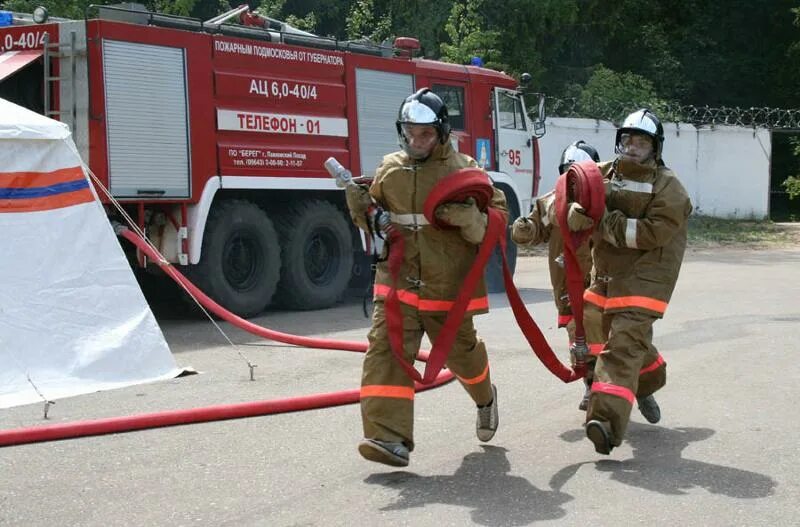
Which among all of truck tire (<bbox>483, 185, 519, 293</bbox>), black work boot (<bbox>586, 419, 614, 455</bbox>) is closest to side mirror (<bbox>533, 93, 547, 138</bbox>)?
truck tire (<bbox>483, 185, 519, 293</bbox>)

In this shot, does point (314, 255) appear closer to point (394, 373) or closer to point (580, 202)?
point (580, 202)

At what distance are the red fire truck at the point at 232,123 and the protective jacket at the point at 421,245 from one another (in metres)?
5.70

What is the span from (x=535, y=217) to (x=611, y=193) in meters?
0.64

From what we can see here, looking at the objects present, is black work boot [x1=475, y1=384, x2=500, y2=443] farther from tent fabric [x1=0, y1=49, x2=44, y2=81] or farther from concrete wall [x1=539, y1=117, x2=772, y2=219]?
concrete wall [x1=539, y1=117, x2=772, y2=219]

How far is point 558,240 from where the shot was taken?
761 centimetres

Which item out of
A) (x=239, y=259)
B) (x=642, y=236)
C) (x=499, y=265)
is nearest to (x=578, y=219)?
(x=642, y=236)

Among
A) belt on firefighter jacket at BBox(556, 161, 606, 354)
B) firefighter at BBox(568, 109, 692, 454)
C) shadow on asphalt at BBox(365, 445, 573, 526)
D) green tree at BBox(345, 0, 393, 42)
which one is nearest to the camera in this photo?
shadow on asphalt at BBox(365, 445, 573, 526)

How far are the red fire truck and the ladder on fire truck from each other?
1cm

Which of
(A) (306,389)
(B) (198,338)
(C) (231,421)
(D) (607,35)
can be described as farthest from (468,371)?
(D) (607,35)

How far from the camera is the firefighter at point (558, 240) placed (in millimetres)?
6859

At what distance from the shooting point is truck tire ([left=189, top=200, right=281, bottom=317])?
12367 millimetres

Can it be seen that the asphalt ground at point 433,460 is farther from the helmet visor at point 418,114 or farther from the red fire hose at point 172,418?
the helmet visor at point 418,114

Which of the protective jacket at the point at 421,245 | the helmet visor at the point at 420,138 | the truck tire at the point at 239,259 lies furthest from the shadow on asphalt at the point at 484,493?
the truck tire at the point at 239,259

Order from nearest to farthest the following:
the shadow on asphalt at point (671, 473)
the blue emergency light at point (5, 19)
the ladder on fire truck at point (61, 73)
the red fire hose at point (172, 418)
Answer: the shadow on asphalt at point (671, 473), the red fire hose at point (172, 418), the ladder on fire truck at point (61, 73), the blue emergency light at point (5, 19)
